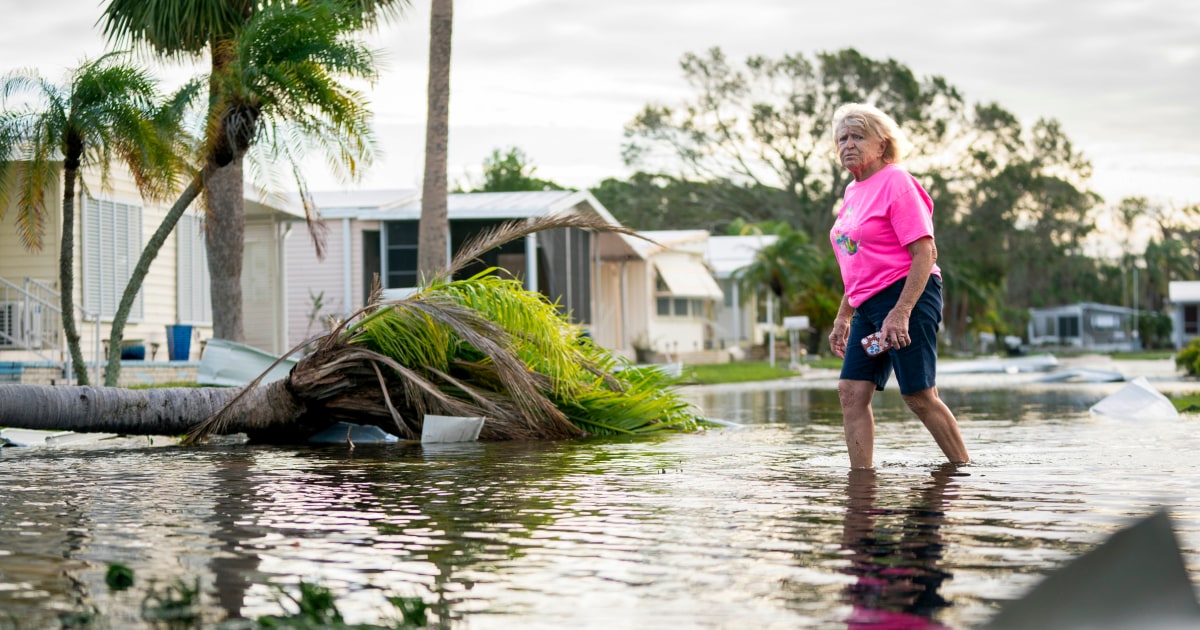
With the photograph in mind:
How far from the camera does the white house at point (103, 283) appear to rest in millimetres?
18688

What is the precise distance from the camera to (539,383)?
1064 cm

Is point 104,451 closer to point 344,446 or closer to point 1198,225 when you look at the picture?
point 344,446

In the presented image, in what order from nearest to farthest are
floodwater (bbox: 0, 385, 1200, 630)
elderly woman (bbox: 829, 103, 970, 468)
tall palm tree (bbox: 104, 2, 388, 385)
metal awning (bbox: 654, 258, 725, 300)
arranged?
1. floodwater (bbox: 0, 385, 1200, 630)
2. elderly woman (bbox: 829, 103, 970, 468)
3. tall palm tree (bbox: 104, 2, 388, 385)
4. metal awning (bbox: 654, 258, 725, 300)

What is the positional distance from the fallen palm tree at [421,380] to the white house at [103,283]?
6637 mm

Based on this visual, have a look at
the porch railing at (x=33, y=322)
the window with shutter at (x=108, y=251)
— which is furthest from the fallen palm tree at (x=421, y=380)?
the window with shutter at (x=108, y=251)

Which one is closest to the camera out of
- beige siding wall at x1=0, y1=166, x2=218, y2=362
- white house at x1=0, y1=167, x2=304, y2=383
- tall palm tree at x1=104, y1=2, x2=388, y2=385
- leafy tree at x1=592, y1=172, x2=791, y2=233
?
tall palm tree at x1=104, y1=2, x2=388, y2=385

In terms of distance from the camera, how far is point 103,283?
68.3 ft

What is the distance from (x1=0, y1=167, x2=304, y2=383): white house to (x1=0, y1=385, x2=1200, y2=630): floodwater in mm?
10198

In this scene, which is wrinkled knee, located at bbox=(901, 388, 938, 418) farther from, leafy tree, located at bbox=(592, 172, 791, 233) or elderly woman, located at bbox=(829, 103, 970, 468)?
leafy tree, located at bbox=(592, 172, 791, 233)

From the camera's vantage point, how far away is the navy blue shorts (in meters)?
6.80

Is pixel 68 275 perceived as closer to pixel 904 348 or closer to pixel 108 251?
pixel 108 251

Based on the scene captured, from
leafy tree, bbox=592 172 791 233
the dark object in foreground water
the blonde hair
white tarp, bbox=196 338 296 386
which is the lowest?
the dark object in foreground water

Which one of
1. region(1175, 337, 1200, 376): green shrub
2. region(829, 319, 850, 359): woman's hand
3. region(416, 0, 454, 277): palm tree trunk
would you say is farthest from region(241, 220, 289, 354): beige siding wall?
region(829, 319, 850, 359): woman's hand

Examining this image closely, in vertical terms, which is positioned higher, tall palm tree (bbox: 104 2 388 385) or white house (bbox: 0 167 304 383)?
tall palm tree (bbox: 104 2 388 385)
